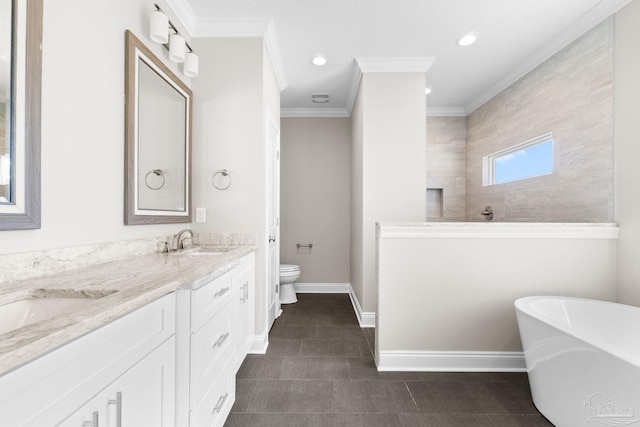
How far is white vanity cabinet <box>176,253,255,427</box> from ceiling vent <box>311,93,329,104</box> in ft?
8.58

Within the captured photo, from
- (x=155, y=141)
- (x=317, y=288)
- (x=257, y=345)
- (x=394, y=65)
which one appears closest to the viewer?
(x=155, y=141)

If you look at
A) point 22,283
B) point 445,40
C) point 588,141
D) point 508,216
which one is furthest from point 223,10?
point 508,216

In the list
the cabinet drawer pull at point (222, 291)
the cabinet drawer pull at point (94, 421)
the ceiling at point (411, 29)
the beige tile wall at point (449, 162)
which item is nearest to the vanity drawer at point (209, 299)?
the cabinet drawer pull at point (222, 291)

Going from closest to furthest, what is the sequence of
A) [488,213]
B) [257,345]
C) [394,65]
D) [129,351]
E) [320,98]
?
[129,351] < [257,345] < [394,65] < [488,213] < [320,98]

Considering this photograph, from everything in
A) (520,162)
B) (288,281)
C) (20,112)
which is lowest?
(288,281)

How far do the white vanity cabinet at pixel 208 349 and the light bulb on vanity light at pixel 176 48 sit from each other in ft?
4.65

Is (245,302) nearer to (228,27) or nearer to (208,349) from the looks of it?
(208,349)

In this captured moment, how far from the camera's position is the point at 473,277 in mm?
2078

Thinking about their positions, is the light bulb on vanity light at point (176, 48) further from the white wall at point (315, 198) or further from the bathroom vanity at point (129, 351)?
the white wall at point (315, 198)

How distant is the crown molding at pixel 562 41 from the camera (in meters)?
2.09

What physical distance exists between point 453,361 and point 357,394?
2.54 ft

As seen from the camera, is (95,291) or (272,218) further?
(272,218)

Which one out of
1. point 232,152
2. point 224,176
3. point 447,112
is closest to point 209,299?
point 224,176

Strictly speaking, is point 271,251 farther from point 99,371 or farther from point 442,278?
point 99,371
